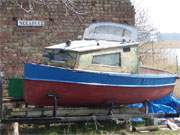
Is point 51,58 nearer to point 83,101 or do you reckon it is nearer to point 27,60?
point 83,101

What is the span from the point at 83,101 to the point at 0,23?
11.7ft

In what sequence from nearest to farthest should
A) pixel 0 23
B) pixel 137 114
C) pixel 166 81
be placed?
pixel 137 114 → pixel 166 81 → pixel 0 23

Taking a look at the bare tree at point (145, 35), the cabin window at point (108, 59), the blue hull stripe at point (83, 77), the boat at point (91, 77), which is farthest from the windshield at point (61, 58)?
the bare tree at point (145, 35)

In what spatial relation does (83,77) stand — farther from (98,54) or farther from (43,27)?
(43,27)

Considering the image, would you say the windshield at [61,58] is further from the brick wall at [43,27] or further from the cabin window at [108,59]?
the brick wall at [43,27]

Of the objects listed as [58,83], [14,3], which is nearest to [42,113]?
[58,83]

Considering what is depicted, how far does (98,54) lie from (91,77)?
0.59 m

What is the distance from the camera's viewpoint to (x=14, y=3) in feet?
43.7

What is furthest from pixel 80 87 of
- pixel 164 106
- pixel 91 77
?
pixel 164 106

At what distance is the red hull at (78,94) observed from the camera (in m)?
10.6

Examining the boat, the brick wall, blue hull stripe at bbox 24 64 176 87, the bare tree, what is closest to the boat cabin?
the boat

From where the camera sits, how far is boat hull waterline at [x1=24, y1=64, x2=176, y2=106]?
10578 mm

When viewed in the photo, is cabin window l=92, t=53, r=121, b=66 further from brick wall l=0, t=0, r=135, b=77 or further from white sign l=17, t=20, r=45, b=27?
white sign l=17, t=20, r=45, b=27

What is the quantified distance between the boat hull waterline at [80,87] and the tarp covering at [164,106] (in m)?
0.83
